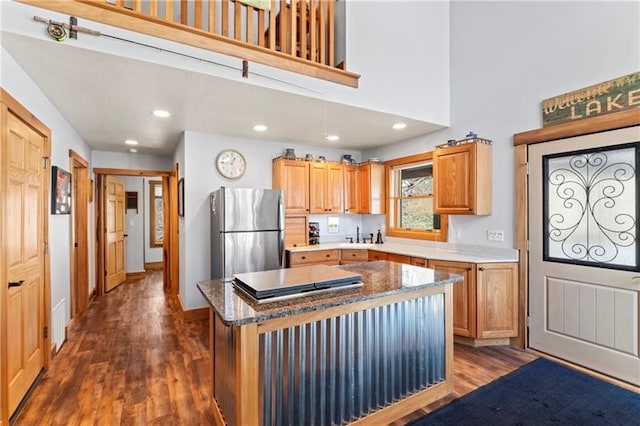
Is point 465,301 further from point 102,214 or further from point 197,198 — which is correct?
point 102,214

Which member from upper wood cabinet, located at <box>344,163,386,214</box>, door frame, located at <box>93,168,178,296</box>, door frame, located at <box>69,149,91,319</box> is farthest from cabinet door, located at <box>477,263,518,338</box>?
door frame, located at <box>69,149,91,319</box>

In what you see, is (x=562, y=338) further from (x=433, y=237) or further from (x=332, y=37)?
(x=332, y=37)

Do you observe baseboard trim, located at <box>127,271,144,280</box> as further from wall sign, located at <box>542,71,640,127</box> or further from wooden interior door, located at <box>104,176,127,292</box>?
wall sign, located at <box>542,71,640,127</box>

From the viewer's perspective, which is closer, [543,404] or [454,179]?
[543,404]

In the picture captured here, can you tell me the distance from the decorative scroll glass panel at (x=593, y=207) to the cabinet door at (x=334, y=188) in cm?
254

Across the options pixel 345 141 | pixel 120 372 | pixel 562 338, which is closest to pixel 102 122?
pixel 120 372

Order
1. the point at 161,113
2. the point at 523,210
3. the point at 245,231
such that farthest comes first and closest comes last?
the point at 245,231 < the point at 161,113 < the point at 523,210

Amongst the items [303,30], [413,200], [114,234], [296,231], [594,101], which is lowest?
[114,234]

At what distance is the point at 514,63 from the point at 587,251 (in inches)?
76.3

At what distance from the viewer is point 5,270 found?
6.41ft

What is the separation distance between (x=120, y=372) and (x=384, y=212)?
3.68 meters

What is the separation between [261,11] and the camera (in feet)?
9.05

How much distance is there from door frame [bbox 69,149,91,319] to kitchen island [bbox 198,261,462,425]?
11.1ft

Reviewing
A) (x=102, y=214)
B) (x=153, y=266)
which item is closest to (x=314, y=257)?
(x=102, y=214)
